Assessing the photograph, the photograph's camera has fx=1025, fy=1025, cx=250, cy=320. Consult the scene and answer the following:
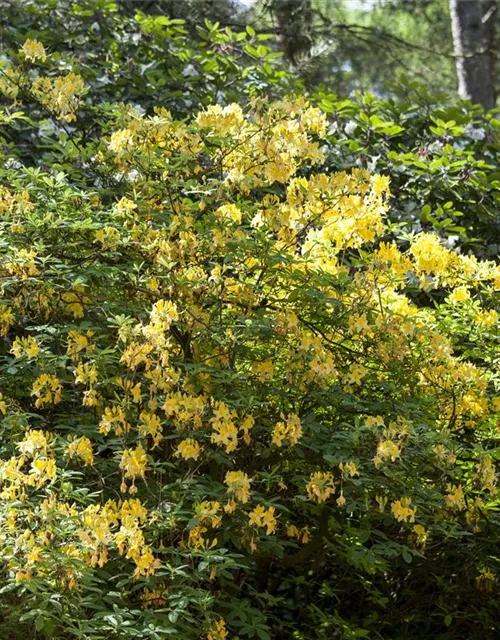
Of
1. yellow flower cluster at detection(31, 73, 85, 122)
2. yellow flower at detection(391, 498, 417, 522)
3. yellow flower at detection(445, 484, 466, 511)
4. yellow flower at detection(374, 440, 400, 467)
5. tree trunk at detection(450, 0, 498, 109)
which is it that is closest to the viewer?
yellow flower at detection(374, 440, 400, 467)

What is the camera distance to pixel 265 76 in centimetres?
625

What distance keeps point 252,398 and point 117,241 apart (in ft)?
2.32

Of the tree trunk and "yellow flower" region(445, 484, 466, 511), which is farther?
the tree trunk

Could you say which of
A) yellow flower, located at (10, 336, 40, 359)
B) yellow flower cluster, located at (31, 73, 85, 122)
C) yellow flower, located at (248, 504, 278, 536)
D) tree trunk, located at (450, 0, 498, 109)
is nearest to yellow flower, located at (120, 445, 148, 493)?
yellow flower, located at (248, 504, 278, 536)

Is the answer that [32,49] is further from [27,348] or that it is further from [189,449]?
[189,449]

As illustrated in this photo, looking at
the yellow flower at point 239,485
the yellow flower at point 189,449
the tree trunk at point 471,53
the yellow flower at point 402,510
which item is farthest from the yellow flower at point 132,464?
the tree trunk at point 471,53

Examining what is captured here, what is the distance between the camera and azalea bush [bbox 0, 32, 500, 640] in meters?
2.98

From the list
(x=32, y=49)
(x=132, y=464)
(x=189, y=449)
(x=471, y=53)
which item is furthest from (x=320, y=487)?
(x=471, y=53)

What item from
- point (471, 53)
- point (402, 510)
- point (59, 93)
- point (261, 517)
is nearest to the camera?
point (261, 517)

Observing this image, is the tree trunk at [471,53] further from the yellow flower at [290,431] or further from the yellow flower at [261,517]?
the yellow flower at [261,517]

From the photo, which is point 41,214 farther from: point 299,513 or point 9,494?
point 299,513

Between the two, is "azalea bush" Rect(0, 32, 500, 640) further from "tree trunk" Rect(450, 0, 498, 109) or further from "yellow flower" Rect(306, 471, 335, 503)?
"tree trunk" Rect(450, 0, 498, 109)

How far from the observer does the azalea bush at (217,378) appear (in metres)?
2.98

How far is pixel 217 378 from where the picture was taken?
3350mm
